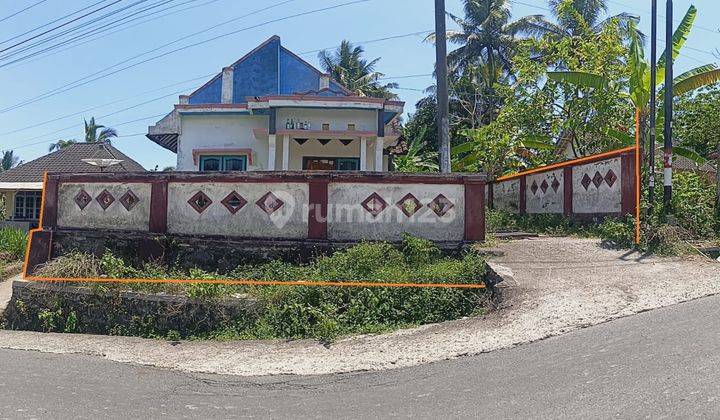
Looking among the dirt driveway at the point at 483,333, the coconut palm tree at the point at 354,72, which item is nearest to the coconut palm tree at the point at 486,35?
the coconut palm tree at the point at 354,72

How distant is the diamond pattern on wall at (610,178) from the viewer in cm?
987

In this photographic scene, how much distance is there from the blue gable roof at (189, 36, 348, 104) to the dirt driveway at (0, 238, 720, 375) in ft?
41.3

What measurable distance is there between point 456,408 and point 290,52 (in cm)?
1721

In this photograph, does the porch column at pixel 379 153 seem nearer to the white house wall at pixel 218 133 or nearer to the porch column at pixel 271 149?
the porch column at pixel 271 149

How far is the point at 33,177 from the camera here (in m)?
22.1

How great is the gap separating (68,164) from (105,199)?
1632cm

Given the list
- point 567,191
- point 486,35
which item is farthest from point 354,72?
point 567,191

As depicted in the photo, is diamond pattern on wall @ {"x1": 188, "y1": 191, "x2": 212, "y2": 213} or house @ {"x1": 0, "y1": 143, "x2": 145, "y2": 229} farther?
house @ {"x1": 0, "y1": 143, "x2": 145, "y2": 229}

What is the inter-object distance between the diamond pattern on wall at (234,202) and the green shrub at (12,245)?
9452mm

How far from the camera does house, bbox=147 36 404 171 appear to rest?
1500 centimetres

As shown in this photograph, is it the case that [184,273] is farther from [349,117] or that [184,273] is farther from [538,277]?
[349,117]
